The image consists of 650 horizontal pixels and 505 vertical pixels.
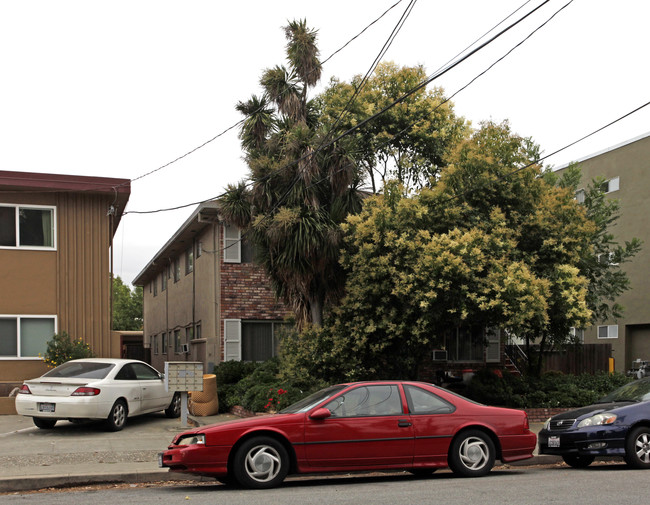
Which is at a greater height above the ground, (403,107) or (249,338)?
(403,107)

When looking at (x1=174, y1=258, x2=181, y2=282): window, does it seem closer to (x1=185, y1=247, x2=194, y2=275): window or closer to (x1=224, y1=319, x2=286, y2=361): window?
(x1=185, y1=247, x2=194, y2=275): window

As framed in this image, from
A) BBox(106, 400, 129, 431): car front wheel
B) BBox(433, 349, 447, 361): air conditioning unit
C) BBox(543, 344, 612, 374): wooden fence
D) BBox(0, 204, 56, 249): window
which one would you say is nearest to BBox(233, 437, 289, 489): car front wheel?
BBox(106, 400, 129, 431): car front wheel

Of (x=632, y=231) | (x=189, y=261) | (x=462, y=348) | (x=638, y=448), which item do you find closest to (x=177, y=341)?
(x=189, y=261)

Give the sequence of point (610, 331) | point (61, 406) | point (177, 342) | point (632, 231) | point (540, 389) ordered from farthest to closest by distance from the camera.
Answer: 1. point (610, 331)
2. point (177, 342)
3. point (632, 231)
4. point (540, 389)
5. point (61, 406)

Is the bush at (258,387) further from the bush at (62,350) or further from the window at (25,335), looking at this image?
the window at (25,335)

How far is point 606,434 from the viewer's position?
34.4 ft

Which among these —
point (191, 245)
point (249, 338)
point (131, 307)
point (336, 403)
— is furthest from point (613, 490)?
point (131, 307)

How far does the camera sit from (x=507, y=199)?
58.3ft

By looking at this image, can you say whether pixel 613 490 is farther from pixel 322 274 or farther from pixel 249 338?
pixel 249 338

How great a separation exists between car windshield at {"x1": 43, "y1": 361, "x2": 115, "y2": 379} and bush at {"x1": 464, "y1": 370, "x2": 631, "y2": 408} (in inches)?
338

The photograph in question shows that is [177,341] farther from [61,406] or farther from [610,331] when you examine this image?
[610,331]

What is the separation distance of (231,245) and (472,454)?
13439 millimetres

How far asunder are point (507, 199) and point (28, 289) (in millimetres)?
11988

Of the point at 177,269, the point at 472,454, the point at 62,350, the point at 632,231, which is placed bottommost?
the point at 472,454
